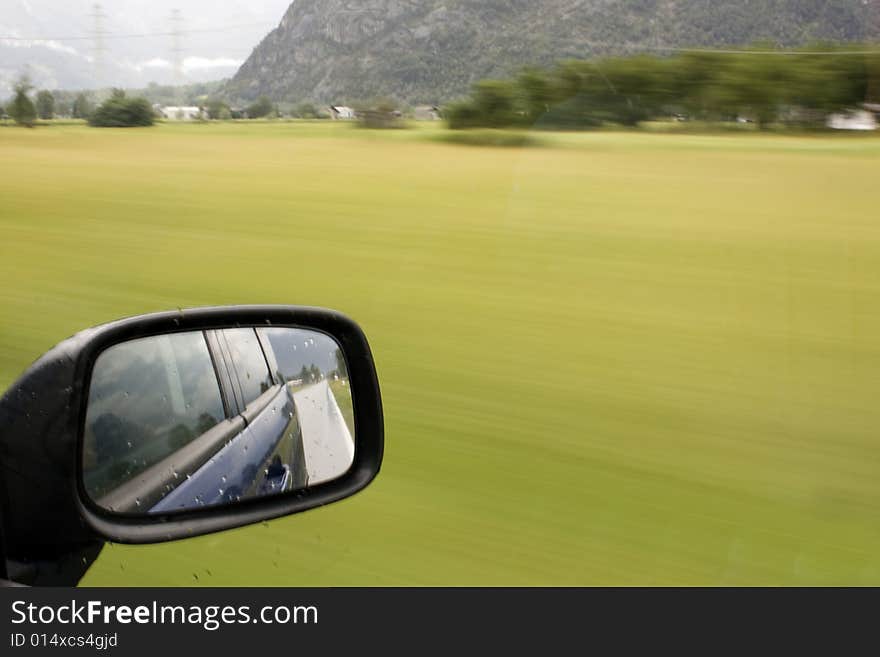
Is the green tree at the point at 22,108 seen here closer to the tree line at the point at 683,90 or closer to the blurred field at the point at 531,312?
the blurred field at the point at 531,312

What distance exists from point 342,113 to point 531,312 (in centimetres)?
218

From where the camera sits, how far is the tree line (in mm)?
4008

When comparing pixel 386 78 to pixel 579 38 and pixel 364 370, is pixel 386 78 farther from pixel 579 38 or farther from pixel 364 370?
pixel 364 370

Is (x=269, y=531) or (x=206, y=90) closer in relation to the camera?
(x=269, y=531)

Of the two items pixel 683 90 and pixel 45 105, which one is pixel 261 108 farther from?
pixel 683 90

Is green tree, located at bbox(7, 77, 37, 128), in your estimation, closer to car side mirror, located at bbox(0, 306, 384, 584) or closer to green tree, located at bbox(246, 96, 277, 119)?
green tree, located at bbox(246, 96, 277, 119)

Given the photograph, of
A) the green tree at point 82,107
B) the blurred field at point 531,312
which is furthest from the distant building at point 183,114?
the green tree at point 82,107

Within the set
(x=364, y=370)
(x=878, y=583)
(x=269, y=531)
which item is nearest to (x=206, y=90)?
(x=269, y=531)

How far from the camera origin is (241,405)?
1.68m

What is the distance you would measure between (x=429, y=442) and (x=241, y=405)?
1.49m

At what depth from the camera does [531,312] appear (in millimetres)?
4316

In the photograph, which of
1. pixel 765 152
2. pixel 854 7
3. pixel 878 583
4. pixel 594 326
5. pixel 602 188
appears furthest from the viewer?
pixel 602 188

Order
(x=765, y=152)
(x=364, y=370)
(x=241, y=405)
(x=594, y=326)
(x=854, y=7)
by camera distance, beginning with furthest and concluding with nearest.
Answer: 1. (x=765, y=152)
2. (x=594, y=326)
3. (x=854, y=7)
4. (x=364, y=370)
5. (x=241, y=405)

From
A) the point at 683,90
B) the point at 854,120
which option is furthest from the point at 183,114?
the point at 854,120
